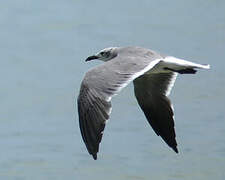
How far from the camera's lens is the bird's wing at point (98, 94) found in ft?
18.3

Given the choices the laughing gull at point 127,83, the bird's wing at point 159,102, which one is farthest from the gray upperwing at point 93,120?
the bird's wing at point 159,102

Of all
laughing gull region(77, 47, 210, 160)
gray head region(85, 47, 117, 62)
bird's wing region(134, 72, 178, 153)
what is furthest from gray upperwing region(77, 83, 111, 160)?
bird's wing region(134, 72, 178, 153)

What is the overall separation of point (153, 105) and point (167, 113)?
0.35 feet

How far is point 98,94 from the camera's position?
18.6 ft

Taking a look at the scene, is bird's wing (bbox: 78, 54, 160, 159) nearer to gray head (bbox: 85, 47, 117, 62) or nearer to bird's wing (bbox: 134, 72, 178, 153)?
gray head (bbox: 85, 47, 117, 62)

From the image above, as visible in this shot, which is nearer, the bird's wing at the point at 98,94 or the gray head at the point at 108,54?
the bird's wing at the point at 98,94

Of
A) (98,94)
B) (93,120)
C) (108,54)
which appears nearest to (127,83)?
(98,94)

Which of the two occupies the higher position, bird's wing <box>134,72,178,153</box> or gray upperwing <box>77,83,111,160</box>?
gray upperwing <box>77,83,111,160</box>

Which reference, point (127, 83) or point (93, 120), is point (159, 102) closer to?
point (127, 83)

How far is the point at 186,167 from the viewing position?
8758mm

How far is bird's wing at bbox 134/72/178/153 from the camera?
6938 millimetres

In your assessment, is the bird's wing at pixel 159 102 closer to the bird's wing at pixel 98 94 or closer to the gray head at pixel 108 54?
the gray head at pixel 108 54

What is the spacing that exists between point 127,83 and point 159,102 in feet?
4.10

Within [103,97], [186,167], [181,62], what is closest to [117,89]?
[103,97]
